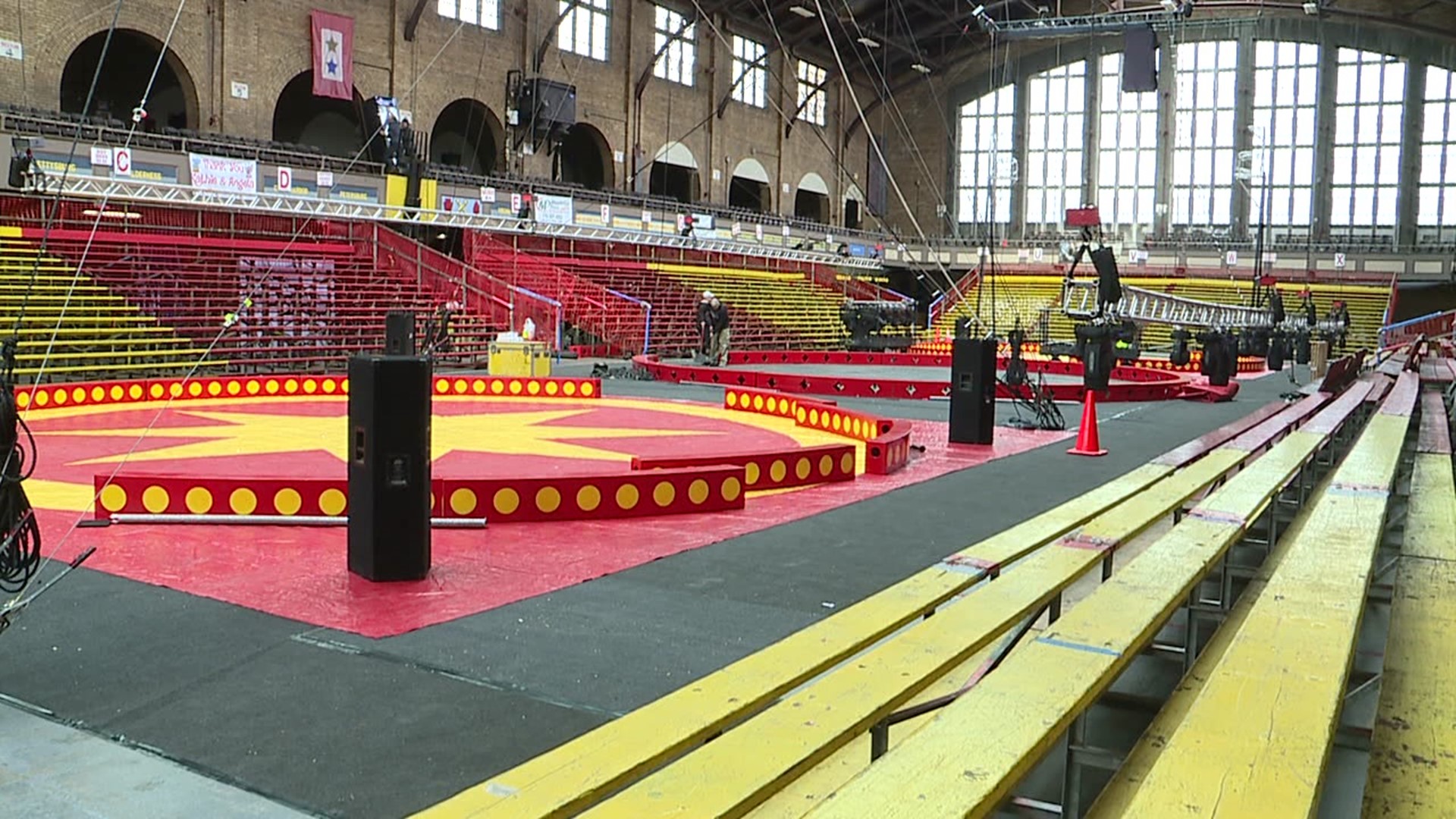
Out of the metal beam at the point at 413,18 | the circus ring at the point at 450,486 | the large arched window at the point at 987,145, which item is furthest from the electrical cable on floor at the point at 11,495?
the large arched window at the point at 987,145

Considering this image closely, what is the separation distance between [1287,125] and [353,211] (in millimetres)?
34804

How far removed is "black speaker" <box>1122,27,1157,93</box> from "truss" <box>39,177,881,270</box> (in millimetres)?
13111

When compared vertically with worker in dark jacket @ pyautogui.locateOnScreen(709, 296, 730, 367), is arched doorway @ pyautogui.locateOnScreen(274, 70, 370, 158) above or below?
above

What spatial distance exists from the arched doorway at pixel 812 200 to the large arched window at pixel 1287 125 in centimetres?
1600

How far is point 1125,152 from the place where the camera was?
150ft

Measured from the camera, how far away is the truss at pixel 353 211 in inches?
790

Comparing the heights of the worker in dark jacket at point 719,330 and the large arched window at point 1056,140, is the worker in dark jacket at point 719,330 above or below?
below

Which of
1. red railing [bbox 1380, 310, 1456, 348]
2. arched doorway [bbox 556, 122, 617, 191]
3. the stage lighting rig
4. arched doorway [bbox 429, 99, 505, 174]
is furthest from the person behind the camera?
arched doorway [bbox 556, 122, 617, 191]

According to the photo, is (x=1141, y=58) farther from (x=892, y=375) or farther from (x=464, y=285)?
(x=464, y=285)

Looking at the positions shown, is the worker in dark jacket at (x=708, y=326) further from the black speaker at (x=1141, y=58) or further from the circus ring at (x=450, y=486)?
the black speaker at (x=1141, y=58)

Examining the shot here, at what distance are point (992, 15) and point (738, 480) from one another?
3934cm

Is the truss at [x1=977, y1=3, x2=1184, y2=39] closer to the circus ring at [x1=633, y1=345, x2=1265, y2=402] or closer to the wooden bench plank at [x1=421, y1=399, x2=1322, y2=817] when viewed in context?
the circus ring at [x1=633, y1=345, x2=1265, y2=402]

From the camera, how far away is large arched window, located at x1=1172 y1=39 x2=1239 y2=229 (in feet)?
144

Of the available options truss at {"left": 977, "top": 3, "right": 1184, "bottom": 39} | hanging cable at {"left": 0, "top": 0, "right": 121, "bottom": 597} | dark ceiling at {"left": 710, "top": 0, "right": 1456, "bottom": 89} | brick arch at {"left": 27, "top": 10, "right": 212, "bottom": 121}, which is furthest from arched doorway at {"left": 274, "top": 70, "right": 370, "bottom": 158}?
hanging cable at {"left": 0, "top": 0, "right": 121, "bottom": 597}
